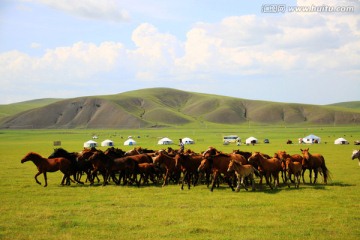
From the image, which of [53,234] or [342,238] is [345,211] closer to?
[342,238]

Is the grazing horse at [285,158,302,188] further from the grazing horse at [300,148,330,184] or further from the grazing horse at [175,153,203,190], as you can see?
the grazing horse at [175,153,203,190]

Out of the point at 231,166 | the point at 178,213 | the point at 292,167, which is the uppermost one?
the point at 231,166

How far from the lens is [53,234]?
10984 millimetres

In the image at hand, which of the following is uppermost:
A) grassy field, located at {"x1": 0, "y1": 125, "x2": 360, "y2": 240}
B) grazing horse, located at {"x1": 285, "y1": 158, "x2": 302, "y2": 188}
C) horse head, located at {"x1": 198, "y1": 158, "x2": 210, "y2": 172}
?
horse head, located at {"x1": 198, "y1": 158, "x2": 210, "y2": 172}

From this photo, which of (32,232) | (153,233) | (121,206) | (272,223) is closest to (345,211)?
(272,223)

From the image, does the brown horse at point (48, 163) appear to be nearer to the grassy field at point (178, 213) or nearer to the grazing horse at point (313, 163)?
the grassy field at point (178, 213)

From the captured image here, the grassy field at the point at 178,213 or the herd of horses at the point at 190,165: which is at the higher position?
the herd of horses at the point at 190,165

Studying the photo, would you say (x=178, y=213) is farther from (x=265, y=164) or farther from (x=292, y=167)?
(x=292, y=167)

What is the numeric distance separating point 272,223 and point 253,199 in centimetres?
401

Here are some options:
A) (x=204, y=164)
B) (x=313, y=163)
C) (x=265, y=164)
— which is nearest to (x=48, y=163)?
(x=204, y=164)

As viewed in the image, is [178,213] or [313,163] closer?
[178,213]

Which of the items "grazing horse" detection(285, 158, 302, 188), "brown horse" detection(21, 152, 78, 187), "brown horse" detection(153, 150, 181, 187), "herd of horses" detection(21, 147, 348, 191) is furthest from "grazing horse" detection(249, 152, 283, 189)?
"brown horse" detection(21, 152, 78, 187)

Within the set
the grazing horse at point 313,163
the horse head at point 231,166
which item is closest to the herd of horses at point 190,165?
the grazing horse at point 313,163

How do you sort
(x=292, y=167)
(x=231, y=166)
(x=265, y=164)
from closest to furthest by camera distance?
(x=231, y=166) → (x=265, y=164) → (x=292, y=167)
